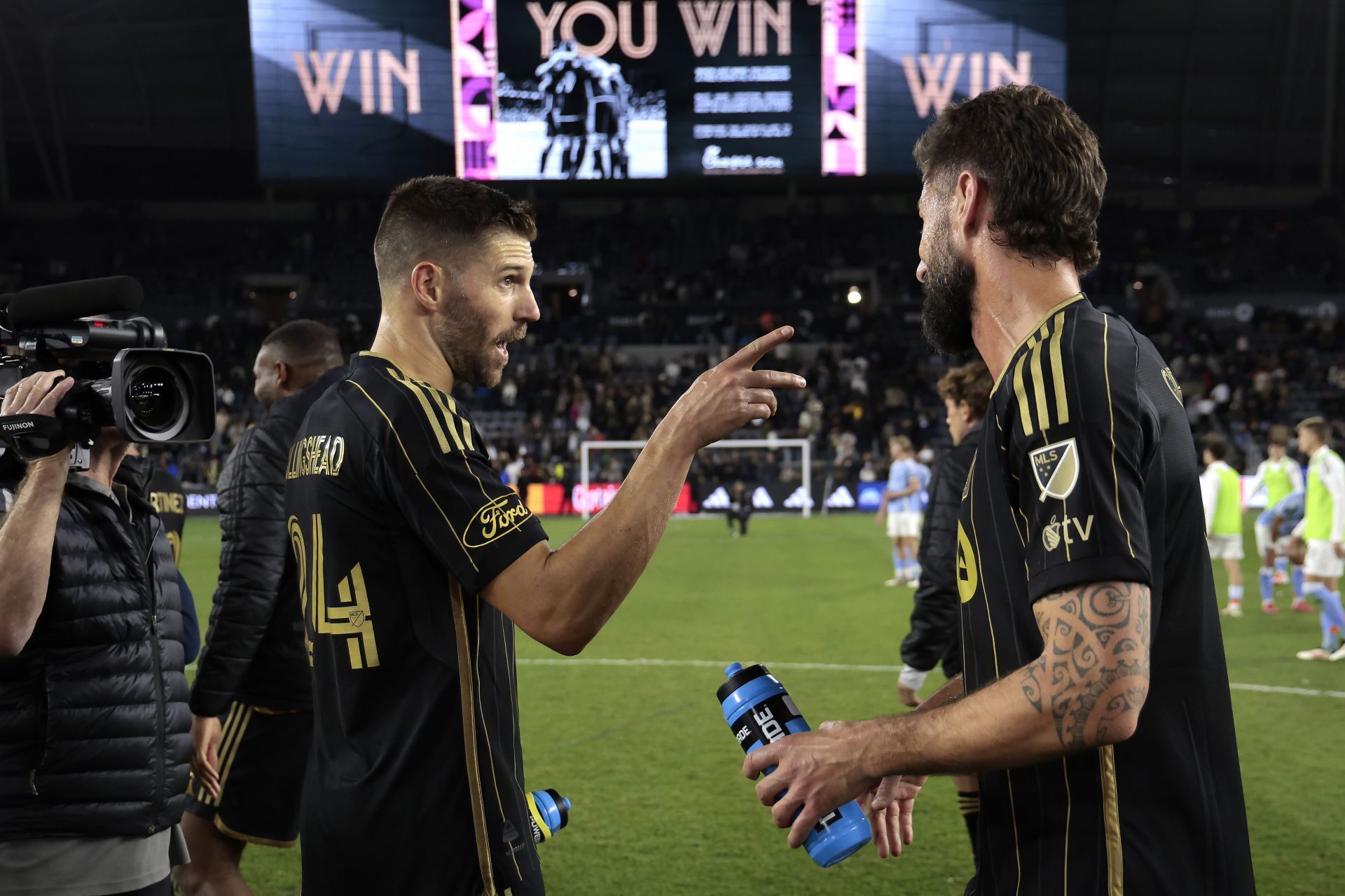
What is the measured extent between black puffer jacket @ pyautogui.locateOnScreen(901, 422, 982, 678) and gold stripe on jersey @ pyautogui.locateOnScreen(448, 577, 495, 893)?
10.3ft

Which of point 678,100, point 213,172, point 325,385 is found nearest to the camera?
point 325,385

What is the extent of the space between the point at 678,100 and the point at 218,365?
1705 cm

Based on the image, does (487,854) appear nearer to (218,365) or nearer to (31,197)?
(218,365)

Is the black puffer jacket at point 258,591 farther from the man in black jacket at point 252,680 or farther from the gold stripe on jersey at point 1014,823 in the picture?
the gold stripe on jersey at point 1014,823

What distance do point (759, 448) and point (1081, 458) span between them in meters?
27.8

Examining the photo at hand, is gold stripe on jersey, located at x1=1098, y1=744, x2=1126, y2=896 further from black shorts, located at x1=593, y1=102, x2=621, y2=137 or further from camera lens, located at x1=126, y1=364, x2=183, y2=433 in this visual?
black shorts, located at x1=593, y1=102, x2=621, y2=137

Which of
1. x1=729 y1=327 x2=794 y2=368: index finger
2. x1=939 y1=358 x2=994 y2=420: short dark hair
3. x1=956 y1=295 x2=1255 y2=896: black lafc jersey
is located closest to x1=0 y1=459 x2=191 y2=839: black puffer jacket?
x1=729 y1=327 x2=794 y2=368: index finger

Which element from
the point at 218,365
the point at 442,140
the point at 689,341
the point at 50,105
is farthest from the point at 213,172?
the point at 689,341

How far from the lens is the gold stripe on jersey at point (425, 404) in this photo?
2.47 meters

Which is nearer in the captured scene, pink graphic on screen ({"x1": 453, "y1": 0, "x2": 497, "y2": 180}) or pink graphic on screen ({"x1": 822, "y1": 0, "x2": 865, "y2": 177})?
pink graphic on screen ({"x1": 822, "y1": 0, "x2": 865, "y2": 177})

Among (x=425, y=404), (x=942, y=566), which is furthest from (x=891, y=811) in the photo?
(x=942, y=566)

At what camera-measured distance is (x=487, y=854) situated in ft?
8.05

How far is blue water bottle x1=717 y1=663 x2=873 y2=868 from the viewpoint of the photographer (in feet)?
6.38

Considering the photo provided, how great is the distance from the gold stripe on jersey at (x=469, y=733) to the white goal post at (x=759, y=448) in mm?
25108
